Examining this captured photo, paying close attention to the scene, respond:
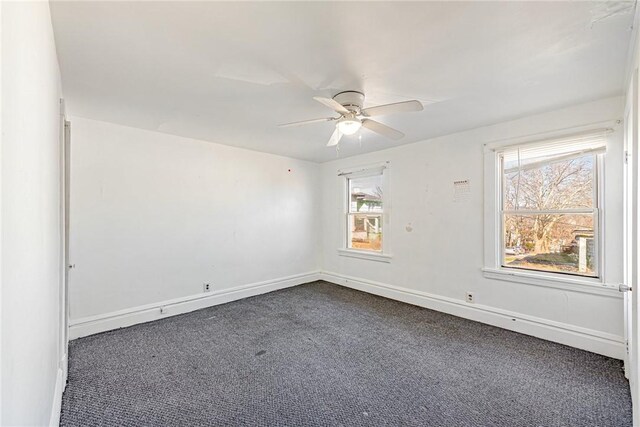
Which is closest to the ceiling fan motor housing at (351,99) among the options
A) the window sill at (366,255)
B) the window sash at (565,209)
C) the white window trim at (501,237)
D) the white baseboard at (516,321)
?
the white window trim at (501,237)

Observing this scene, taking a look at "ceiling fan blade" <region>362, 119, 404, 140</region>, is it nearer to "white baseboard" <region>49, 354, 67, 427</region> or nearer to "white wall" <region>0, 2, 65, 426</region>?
"white wall" <region>0, 2, 65, 426</region>

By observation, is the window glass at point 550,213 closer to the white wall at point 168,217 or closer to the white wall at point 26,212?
the white wall at point 168,217

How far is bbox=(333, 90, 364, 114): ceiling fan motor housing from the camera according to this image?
2.32m

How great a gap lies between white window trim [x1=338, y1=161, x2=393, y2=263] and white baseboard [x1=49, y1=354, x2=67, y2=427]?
373 centimetres

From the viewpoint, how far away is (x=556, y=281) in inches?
112

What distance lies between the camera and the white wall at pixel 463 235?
2.57 meters

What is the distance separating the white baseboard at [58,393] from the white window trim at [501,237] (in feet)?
12.8

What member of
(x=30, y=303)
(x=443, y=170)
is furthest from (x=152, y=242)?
(x=443, y=170)

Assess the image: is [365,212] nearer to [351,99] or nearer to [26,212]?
[351,99]

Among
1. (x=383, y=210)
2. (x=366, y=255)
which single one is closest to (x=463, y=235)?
(x=383, y=210)

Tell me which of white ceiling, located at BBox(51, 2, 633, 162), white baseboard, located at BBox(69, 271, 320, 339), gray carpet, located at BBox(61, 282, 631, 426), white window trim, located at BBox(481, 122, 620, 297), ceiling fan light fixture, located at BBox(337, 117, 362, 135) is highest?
white ceiling, located at BBox(51, 2, 633, 162)

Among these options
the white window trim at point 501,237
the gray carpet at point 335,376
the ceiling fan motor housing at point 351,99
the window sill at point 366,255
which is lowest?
the gray carpet at point 335,376

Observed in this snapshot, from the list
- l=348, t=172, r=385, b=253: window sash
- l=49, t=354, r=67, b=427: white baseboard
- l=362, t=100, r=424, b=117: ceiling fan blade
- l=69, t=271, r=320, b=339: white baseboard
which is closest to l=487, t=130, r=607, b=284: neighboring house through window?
l=348, t=172, r=385, b=253: window sash

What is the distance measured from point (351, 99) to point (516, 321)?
2.93 m
